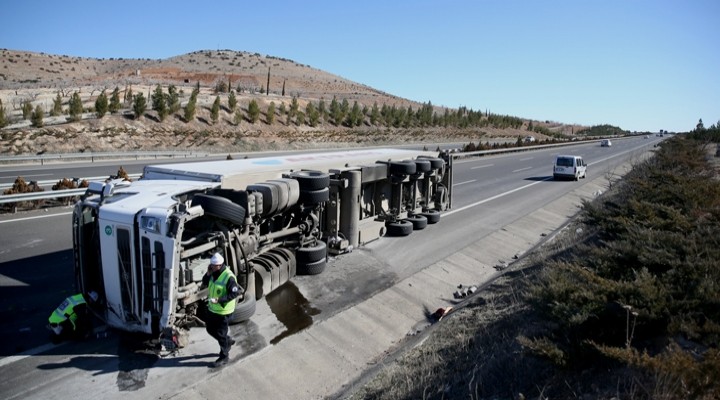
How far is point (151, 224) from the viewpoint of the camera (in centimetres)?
630

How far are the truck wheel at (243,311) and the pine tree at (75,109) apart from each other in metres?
34.7

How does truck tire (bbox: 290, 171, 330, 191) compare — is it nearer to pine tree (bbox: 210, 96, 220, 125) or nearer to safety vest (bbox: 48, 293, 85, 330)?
safety vest (bbox: 48, 293, 85, 330)

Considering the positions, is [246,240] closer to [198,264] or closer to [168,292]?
[198,264]

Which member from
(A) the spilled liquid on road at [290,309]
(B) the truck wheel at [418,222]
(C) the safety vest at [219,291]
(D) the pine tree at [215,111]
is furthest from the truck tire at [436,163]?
(D) the pine tree at [215,111]

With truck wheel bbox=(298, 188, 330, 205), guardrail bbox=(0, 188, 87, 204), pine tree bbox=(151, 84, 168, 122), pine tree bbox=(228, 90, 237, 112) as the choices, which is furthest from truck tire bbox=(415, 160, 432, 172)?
pine tree bbox=(228, 90, 237, 112)

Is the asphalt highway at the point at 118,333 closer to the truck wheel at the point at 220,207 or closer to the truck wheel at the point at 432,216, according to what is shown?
the truck wheel at the point at 432,216

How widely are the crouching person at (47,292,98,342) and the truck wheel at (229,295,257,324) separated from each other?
1.87 m

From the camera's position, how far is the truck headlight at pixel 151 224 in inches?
247

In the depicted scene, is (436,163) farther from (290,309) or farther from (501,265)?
(290,309)

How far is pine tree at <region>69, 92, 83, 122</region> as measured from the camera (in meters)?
36.1

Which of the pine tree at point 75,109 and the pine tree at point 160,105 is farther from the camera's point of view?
the pine tree at point 160,105

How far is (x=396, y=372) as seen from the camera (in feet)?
21.7

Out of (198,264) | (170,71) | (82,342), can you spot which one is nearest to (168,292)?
(198,264)

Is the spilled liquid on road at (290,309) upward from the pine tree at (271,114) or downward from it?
downward
